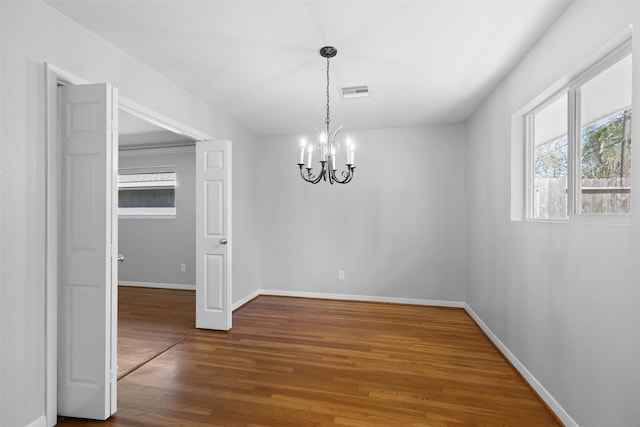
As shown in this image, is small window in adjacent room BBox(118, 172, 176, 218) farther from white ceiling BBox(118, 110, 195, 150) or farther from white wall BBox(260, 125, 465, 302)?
white wall BBox(260, 125, 465, 302)

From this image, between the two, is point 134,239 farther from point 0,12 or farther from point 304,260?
point 0,12

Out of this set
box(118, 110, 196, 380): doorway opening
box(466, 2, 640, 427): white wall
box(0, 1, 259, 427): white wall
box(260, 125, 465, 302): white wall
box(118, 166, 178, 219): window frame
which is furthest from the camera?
box(118, 166, 178, 219): window frame

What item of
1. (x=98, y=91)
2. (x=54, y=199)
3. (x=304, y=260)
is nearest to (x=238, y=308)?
(x=304, y=260)

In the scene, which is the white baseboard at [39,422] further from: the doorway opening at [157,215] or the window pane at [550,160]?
the window pane at [550,160]

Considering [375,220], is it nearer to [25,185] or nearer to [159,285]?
[25,185]

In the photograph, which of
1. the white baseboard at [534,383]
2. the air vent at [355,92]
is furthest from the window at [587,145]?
the air vent at [355,92]

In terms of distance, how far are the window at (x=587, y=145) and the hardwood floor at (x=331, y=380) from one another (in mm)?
1422

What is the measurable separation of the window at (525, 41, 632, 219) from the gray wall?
5.15m

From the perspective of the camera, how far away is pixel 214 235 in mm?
3512

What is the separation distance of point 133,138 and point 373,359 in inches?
209

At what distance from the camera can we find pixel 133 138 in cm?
533

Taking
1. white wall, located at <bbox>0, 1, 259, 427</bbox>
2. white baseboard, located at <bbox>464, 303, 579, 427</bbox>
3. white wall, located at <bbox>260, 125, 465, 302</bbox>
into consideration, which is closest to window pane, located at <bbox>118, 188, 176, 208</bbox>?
white wall, located at <bbox>260, 125, 465, 302</bbox>

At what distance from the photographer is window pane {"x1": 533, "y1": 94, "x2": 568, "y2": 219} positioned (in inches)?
84.7

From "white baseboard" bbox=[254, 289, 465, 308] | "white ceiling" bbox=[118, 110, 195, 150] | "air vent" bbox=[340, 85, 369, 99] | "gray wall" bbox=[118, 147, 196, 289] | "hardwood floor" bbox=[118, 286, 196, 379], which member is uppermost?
"white ceiling" bbox=[118, 110, 195, 150]
